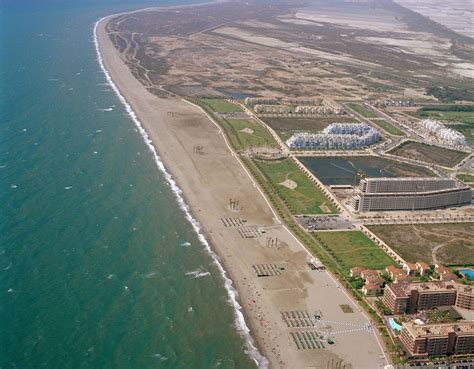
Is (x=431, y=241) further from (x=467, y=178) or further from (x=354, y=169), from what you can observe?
(x=467, y=178)

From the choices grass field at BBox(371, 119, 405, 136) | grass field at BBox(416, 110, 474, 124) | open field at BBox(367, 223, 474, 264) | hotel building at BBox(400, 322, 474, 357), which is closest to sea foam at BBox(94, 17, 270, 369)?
hotel building at BBox(400, 322, 474, 357)

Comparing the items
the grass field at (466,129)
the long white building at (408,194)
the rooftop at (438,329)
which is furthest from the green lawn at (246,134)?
the rooftop at (438,329)

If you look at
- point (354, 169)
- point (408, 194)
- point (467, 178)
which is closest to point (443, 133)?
point (467, 178)

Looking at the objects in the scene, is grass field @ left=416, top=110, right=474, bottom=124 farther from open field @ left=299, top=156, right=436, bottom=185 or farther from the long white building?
Result: the long white building

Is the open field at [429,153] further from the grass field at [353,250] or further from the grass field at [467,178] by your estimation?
the grass field at [353,250]

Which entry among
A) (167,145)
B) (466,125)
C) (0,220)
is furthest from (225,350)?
(466,125)

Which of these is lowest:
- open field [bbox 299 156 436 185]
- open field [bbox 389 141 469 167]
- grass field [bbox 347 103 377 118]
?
grass field [bbox 347 103 377 118]

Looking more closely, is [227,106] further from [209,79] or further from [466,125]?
[466,125]
